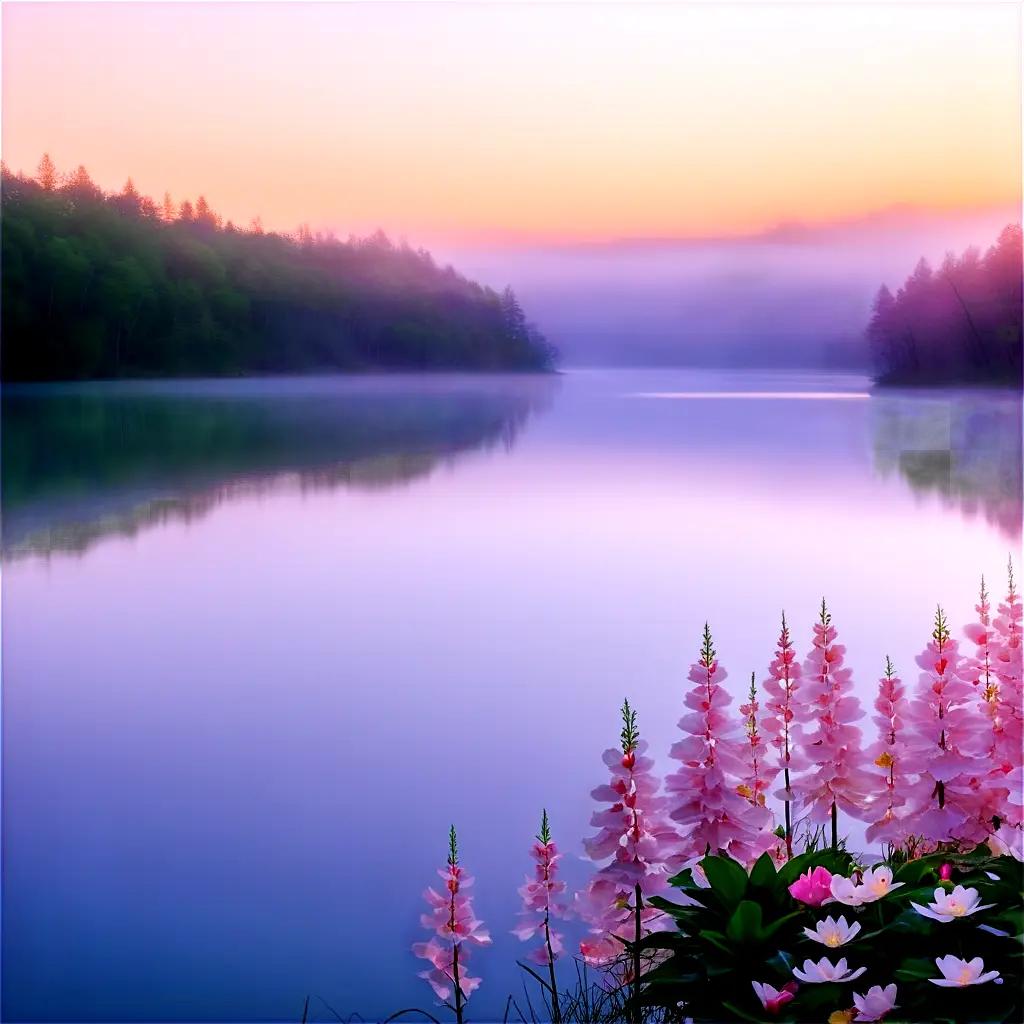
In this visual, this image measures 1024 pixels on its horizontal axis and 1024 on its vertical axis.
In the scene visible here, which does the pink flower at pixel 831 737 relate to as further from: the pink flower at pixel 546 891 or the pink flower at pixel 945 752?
the pink flower at pixel 546 891

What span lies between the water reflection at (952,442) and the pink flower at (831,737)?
418cm

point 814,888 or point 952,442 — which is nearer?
point 814,888

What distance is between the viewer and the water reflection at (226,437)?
6531mm

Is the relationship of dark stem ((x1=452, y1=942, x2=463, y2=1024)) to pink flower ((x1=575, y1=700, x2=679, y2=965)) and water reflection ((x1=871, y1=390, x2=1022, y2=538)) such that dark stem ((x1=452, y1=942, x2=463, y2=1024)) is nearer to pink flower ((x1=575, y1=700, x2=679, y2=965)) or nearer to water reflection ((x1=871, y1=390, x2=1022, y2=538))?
pink flower ((x1=575, y1=700, x2=679, y2=965))

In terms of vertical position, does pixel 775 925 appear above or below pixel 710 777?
below

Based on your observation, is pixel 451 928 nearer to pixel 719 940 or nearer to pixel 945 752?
pixel 719 940

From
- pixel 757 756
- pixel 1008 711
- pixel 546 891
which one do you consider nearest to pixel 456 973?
pixel 546 891

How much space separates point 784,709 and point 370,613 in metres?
2.89

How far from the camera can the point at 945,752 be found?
1.92 m

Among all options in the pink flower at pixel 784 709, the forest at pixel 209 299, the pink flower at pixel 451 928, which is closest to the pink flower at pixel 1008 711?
the pink flower at pixel 784 709

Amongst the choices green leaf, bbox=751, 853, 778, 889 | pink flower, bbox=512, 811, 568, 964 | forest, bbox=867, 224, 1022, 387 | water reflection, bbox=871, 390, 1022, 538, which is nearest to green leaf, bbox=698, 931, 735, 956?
green leaf, bbox=751, 853, 778, 889

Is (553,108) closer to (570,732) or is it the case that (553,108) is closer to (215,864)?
(570,732)

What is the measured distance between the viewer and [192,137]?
20.4ft

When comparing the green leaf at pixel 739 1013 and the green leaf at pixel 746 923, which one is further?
the green leaf at pixel 746 923
